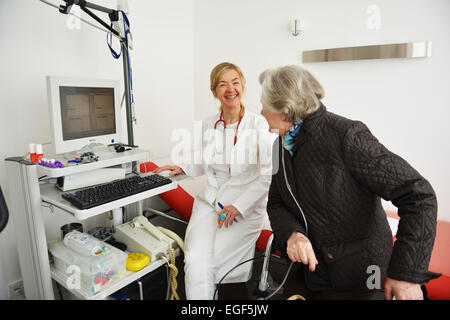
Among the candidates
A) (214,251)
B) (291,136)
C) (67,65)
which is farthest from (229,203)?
(67,65)

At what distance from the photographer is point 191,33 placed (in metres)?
2.95

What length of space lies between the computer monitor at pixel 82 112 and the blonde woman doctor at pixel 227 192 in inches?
16.3

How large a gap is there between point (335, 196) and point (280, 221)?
25 centimetres

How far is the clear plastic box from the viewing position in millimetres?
1248

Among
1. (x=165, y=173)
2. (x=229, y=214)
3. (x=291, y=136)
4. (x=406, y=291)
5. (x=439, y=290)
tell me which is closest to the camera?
(x=406, y=291)

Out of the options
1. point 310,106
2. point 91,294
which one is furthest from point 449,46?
point 91,294

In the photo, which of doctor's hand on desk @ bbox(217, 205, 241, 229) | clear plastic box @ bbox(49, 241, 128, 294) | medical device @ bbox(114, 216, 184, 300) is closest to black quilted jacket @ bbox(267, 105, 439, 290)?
doctor's hand on desk @ bbox(217, 205, 241, 229)

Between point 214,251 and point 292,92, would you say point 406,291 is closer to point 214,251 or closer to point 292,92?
point 292,92

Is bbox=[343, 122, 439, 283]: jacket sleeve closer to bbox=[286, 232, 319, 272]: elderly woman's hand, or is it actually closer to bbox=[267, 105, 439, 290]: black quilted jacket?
bbox=[267, 105, 439, 290]: black quilted jacket

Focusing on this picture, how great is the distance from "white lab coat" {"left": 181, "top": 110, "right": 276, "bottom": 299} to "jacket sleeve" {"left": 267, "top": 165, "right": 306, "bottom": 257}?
A: 0.35 metres

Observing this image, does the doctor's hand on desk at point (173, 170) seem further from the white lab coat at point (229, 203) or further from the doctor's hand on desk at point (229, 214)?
the doctor's hand on desk at point (229, 214)

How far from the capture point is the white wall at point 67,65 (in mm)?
1655

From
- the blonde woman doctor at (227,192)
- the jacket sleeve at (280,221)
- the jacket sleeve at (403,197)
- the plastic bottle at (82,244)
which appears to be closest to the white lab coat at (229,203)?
the blonde woman doctor at (227,192)

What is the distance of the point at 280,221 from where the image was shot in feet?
3.96
